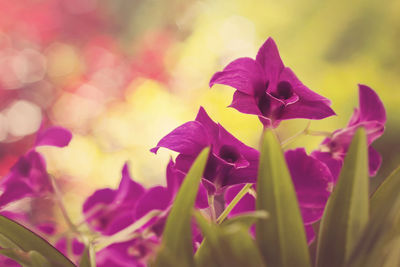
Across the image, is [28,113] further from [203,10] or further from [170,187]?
[170,187]

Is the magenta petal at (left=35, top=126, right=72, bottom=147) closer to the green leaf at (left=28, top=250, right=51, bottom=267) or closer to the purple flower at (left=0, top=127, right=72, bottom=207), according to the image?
the purple flower at (left=0, top=127, right=72, bottom=207)

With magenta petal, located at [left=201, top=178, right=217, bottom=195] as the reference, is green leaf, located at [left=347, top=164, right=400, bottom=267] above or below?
above

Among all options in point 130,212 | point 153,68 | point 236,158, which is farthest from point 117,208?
point 153,68

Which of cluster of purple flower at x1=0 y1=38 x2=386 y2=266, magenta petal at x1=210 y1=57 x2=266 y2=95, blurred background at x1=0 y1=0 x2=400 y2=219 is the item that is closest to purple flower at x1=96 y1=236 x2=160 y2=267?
cluster of purple flower at x1=0 y1=38 x2=386 y2=266

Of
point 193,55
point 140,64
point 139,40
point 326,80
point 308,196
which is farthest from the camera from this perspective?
point 139,40

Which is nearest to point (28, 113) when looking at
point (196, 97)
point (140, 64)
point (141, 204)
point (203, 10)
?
point (140, 64)
